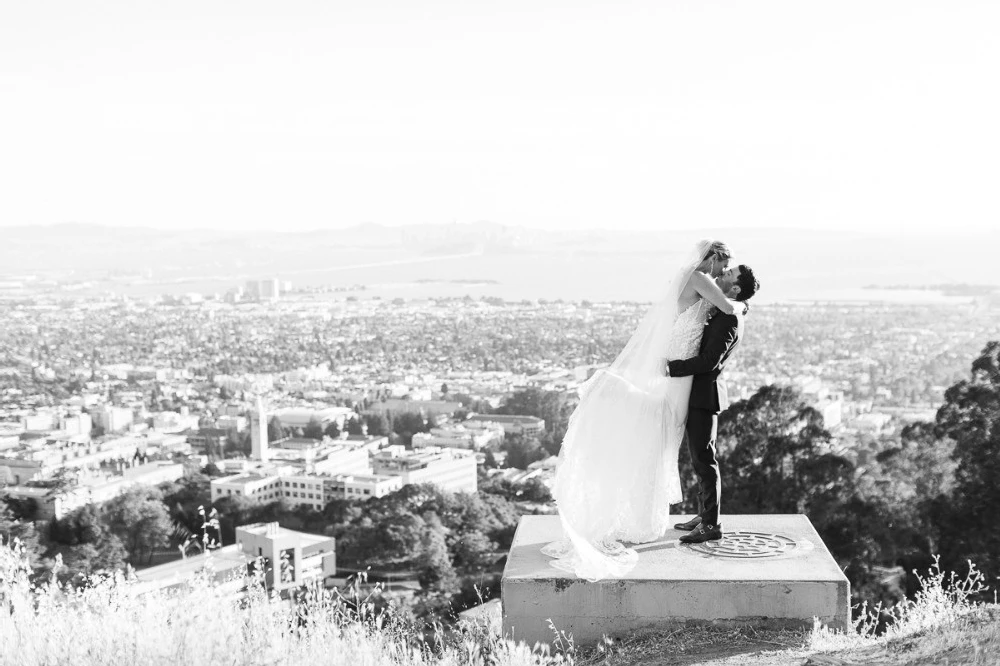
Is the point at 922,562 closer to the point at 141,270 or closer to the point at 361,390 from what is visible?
the point at 361,390

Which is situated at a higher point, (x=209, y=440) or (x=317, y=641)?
(x=317, y=641)

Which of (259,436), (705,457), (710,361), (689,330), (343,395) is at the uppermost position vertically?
(689,330)

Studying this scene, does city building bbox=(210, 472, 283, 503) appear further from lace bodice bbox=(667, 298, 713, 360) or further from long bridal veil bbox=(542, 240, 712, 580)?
lace bodice bbox=(667, 298, 713, 360)

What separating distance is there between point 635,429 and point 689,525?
1.88ft

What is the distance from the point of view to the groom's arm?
4.27 metres

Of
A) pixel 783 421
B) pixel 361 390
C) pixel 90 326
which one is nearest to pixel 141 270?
pixel 90 326

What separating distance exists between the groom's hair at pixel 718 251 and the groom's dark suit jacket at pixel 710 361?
0.21m

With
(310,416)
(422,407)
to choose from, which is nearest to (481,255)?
(422,407)

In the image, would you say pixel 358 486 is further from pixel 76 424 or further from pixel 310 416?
pixel 76 424

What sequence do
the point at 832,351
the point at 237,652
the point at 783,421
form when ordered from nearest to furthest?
1. the point at 237,652
2. the point at 783,421
3. the point at 832,351

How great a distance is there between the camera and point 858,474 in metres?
10.2

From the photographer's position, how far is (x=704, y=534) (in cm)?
449

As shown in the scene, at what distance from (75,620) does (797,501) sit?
7.26 m

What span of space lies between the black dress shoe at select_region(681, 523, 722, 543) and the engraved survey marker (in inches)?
0.7
